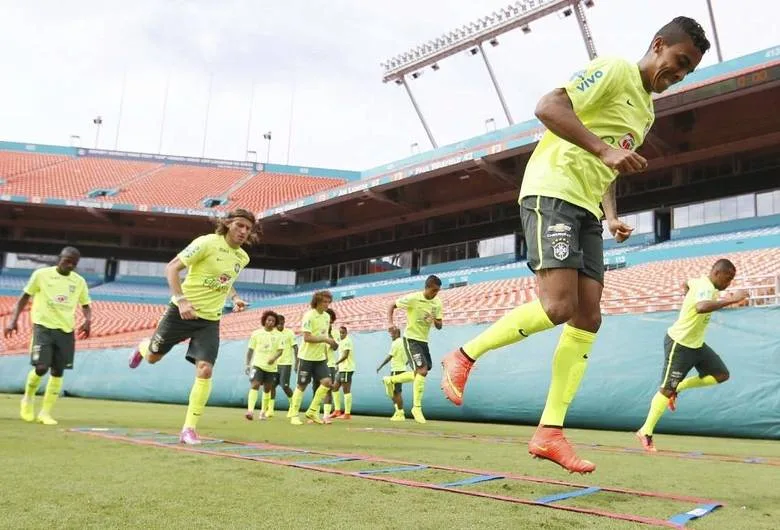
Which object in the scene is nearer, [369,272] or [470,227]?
[470,227]

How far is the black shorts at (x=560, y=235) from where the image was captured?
3.03 metres

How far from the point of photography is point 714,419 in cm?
834

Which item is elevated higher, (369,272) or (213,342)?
(369,272)

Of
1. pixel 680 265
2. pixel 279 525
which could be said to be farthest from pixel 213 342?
pixel 680 265

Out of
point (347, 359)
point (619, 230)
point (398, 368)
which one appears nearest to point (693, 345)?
→ point (619, 230)

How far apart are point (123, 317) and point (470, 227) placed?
623 inches

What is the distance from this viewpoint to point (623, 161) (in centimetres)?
275

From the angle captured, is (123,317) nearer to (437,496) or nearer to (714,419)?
(714,419)

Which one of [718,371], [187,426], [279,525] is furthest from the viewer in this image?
[718,371]

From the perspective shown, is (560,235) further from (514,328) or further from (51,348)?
(51,348)

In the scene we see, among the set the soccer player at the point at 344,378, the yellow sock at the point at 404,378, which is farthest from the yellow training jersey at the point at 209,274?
the soccer player at the point at 344,378

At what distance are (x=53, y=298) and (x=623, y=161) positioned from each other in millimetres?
6781

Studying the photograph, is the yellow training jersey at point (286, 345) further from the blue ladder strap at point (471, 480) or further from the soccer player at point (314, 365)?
the blue ladder strap at point (471, 480)

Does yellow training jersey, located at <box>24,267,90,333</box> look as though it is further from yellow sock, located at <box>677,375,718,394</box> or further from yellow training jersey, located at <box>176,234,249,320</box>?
yellow sock, located at <box>677,375,718,394</box>
